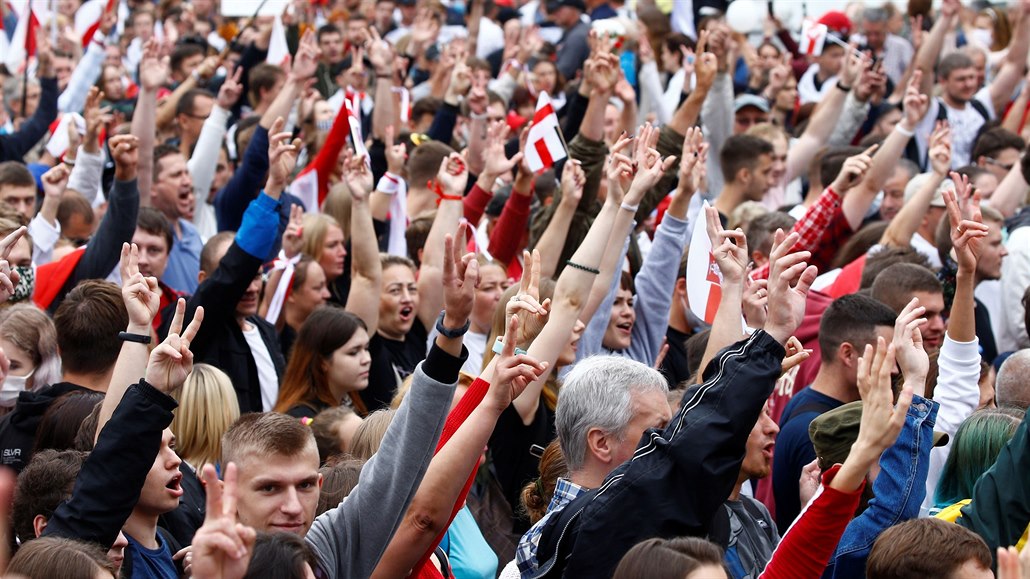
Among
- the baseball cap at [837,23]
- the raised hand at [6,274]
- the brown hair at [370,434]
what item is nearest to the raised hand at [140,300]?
the raised hand at [6,274]

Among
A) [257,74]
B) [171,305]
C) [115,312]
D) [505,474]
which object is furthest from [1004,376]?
[257,74]

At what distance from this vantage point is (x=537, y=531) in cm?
365

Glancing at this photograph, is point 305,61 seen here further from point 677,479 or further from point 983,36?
point 983,36

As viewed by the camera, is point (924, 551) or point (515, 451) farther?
point (515, 451)

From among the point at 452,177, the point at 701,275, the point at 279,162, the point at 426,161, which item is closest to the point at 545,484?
the point at 701,275

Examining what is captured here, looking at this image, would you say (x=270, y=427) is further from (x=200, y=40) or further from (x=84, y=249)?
(x=200, y=40)

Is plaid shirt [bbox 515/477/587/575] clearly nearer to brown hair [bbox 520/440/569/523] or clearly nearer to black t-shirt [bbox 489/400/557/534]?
brown hair [bbox 520/440/569/523]

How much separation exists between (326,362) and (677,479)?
9.18 ft

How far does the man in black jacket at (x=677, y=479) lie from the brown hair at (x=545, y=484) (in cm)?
78

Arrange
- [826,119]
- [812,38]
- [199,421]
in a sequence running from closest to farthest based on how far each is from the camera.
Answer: [199,421]
[826,119]
[812,38]

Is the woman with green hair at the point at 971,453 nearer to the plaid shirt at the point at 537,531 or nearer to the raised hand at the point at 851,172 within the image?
the plaid shirt at the point at 537,531

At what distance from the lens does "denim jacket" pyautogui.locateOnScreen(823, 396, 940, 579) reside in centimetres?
366

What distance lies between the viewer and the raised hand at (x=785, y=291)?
3.65m

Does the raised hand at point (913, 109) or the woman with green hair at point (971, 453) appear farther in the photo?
the raised hand at point (913, 109)
